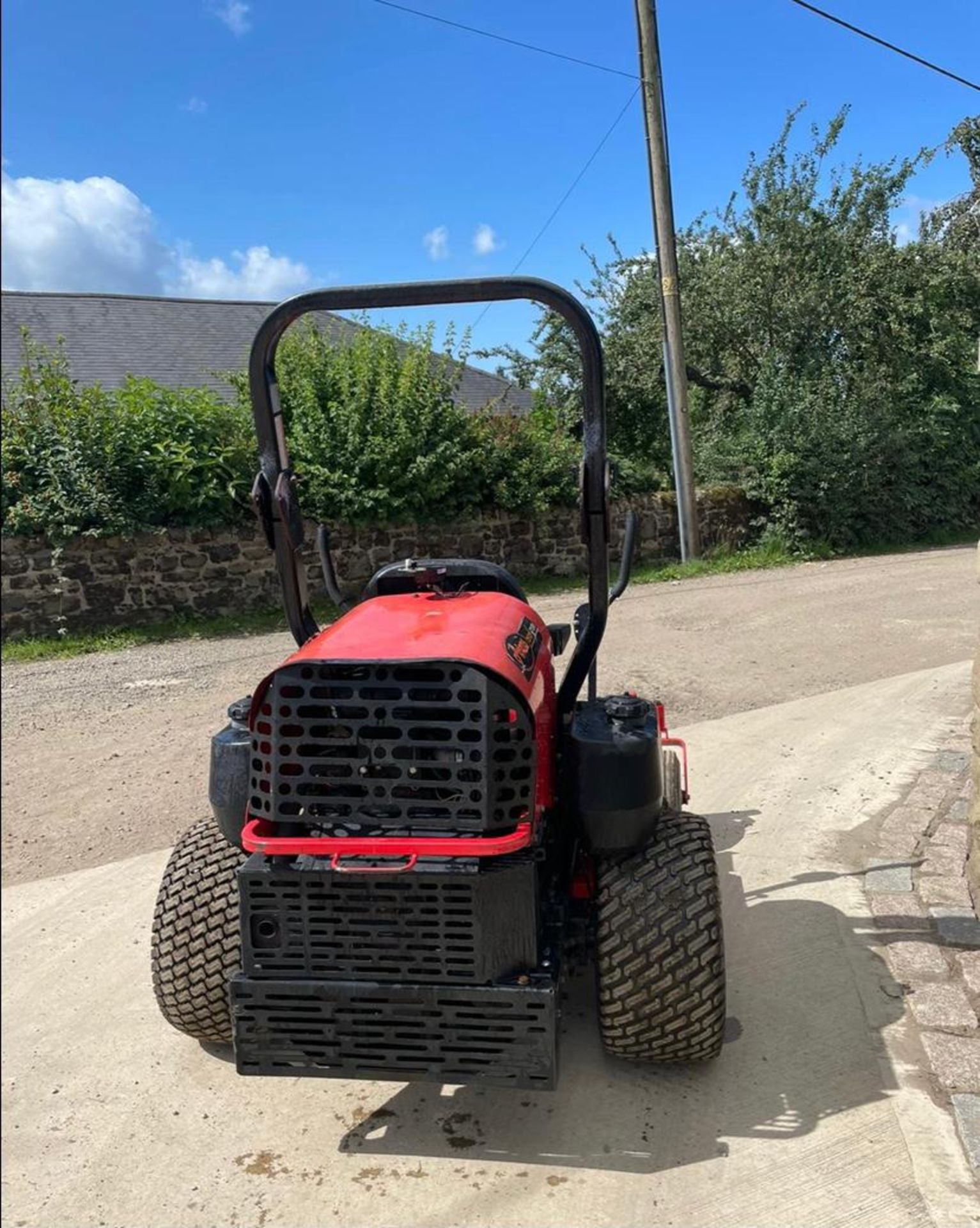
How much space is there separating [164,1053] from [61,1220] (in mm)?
652

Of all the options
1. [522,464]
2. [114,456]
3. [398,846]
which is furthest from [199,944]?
[522,464]

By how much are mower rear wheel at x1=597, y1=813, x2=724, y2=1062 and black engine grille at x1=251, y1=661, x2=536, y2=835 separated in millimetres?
531

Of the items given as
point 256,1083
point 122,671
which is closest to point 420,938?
point 256,1083

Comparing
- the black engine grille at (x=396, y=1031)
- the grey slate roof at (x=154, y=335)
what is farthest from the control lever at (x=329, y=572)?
the grey slate roof at (x=154, y=335)

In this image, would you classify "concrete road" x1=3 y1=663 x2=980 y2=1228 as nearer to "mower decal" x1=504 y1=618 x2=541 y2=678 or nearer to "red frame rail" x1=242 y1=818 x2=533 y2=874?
"red frame rail" x1=242 y1=818 x2=533 y2=874

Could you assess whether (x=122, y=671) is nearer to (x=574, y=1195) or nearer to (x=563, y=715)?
(x=563, y=715)

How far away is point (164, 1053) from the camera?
9.68ft

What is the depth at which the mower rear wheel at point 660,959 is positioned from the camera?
2578 mm

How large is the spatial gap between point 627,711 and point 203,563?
27.1ft

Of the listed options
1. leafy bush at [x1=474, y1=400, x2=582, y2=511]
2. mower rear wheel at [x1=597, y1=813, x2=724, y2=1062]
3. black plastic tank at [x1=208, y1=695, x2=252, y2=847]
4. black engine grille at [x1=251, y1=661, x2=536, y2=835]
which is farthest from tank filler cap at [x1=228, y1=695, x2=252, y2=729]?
leafy bush at [x1=474, y1=400, x2=582, y2=511]

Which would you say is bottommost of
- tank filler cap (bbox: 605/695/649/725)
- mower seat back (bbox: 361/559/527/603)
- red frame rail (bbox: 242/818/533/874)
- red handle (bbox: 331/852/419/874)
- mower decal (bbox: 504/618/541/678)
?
red handle (bbox: 331/852/419/874)

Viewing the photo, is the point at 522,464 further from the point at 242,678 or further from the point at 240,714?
the point at 240,714

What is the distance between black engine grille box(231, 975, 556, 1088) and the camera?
7.47 ft

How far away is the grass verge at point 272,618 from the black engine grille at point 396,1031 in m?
7.52
